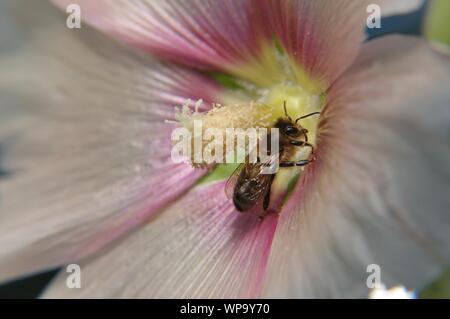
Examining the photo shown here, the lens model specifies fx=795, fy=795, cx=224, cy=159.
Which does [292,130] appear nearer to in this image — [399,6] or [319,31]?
[319,31]

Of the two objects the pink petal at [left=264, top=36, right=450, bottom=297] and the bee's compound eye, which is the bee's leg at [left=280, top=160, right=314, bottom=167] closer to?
the bee's compound eye

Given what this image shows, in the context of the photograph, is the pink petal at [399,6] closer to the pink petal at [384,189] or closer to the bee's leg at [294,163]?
the pink petal at [384,189]

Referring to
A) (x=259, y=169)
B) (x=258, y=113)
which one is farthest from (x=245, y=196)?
(x=258, y=113)

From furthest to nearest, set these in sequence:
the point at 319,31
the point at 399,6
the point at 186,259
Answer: the point at 186,259 → the point at 319,31 → the point at 399,6

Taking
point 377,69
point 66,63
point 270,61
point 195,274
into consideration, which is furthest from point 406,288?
point 66,63

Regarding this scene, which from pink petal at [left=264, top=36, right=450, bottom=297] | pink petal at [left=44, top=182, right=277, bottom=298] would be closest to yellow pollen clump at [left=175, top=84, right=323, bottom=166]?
pink petal at [left=44, top=182, right=277, bottom=298]

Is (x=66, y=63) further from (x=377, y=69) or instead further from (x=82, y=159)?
(x=377, y=69)
